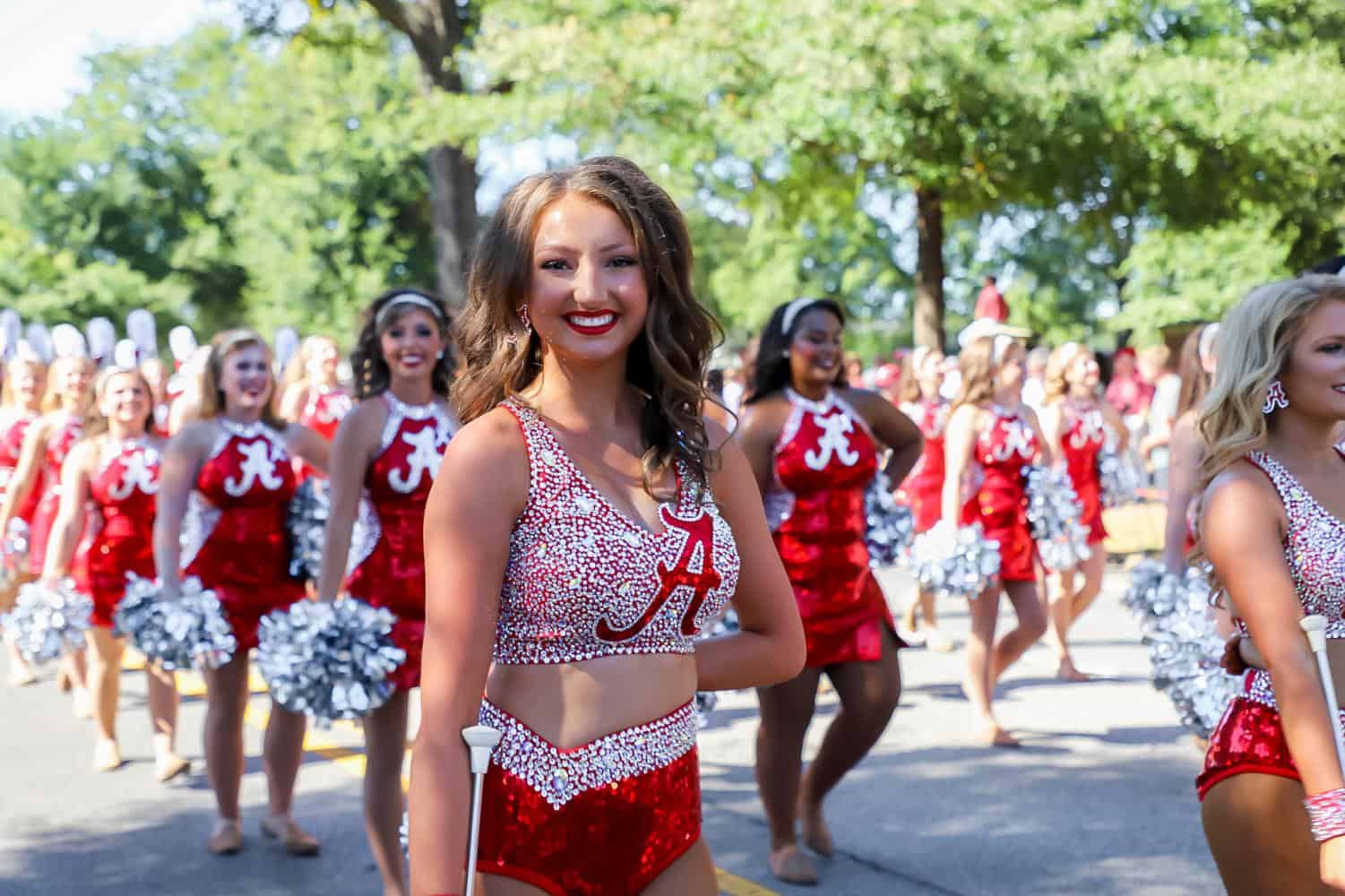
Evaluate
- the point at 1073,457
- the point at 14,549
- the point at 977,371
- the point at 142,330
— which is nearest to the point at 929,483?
the point at 1073,457

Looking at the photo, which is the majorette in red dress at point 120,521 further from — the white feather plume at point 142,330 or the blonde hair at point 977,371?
the white feather plume at point 142,330

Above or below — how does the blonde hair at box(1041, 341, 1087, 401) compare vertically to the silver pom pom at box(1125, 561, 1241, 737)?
above

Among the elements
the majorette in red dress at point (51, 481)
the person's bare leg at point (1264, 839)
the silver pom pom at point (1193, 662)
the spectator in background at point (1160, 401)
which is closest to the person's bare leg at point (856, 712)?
the silver pom pom at point (1193, 662)

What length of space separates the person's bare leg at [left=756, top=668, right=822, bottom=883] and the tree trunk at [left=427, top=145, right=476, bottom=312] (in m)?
13.2

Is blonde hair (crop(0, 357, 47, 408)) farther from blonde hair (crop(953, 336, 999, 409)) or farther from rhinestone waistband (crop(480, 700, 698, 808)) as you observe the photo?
rhinestone waistband (crop(480, 700, 698, 808))

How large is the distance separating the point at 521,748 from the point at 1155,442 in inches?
577

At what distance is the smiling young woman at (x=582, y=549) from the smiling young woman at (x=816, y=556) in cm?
310

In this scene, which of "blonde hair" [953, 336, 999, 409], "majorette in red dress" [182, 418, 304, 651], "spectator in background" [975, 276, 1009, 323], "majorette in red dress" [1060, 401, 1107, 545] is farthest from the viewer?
"spectator in background" [975, 276, 1009, 323]

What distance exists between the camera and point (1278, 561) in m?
3.13

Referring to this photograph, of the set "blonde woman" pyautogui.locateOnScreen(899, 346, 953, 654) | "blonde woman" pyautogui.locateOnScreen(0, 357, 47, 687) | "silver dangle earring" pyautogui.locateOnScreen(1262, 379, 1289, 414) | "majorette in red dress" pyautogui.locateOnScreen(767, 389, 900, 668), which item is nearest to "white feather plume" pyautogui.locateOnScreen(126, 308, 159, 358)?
"blonde woman" pyautogui.locateOnScreen(0, 357, 47, 687)

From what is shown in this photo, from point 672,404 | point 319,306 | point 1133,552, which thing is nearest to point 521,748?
point 672,404

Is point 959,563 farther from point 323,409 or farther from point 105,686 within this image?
point 323,409

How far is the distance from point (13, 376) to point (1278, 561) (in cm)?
899

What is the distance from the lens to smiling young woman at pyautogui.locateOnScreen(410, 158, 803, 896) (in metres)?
2.49
